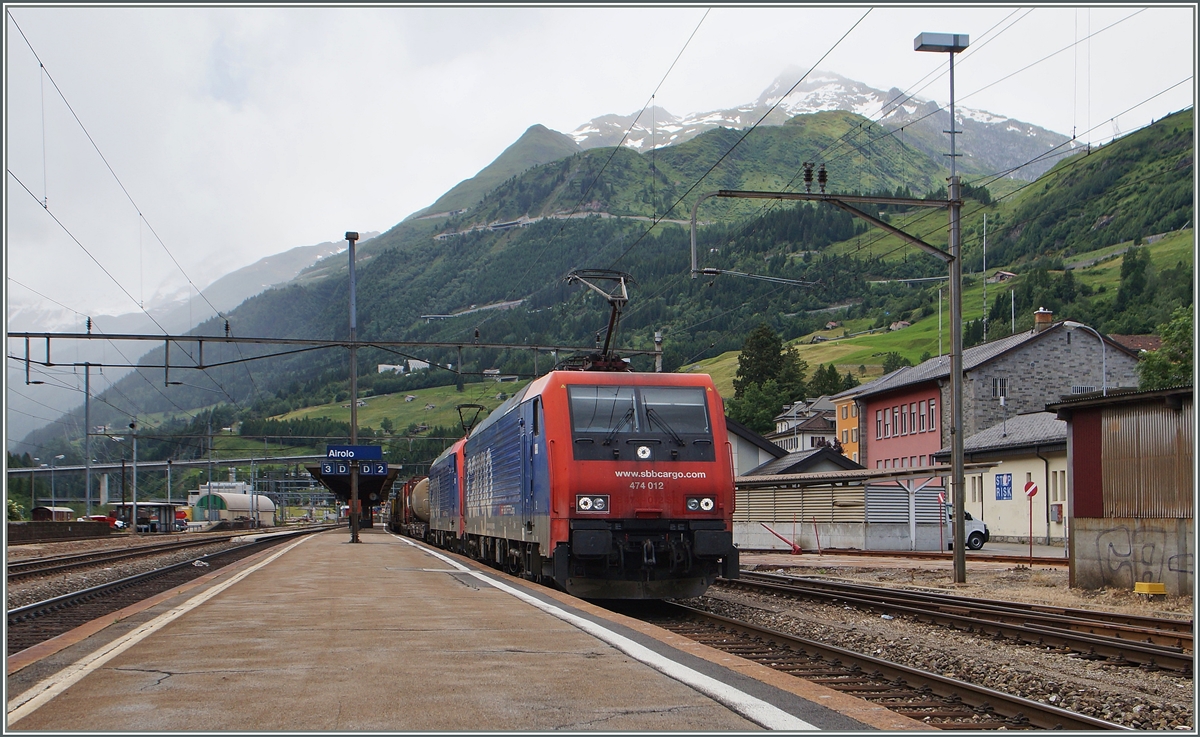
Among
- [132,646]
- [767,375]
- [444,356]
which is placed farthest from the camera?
[444,356]

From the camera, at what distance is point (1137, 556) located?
1662cm

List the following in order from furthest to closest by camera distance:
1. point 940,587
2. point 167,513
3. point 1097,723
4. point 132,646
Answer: point 167,513 → point 940,587 → point 132,646 → point 1097,723

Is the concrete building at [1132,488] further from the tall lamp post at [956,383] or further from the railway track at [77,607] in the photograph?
the railway track at [77,607]

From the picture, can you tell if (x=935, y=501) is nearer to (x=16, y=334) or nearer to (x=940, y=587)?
(x=940, y=587)

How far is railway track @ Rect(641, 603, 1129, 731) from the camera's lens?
24.3ft

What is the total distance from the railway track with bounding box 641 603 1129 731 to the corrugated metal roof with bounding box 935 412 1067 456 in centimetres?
3190

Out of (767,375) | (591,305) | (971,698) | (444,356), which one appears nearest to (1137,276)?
(767,375)

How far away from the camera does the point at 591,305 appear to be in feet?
433

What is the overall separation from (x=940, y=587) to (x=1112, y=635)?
26.7 ft

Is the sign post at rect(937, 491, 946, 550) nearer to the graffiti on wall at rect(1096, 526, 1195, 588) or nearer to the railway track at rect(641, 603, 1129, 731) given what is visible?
the graffiti on wall at rect(1096, 526, 1195, 588)

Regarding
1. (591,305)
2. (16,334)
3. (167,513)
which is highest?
(591,305)

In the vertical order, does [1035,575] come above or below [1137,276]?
below

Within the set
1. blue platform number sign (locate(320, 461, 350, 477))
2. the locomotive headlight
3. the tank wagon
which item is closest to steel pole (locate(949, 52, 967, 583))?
the tank wagon

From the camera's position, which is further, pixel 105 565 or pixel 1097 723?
pixel 105 565
